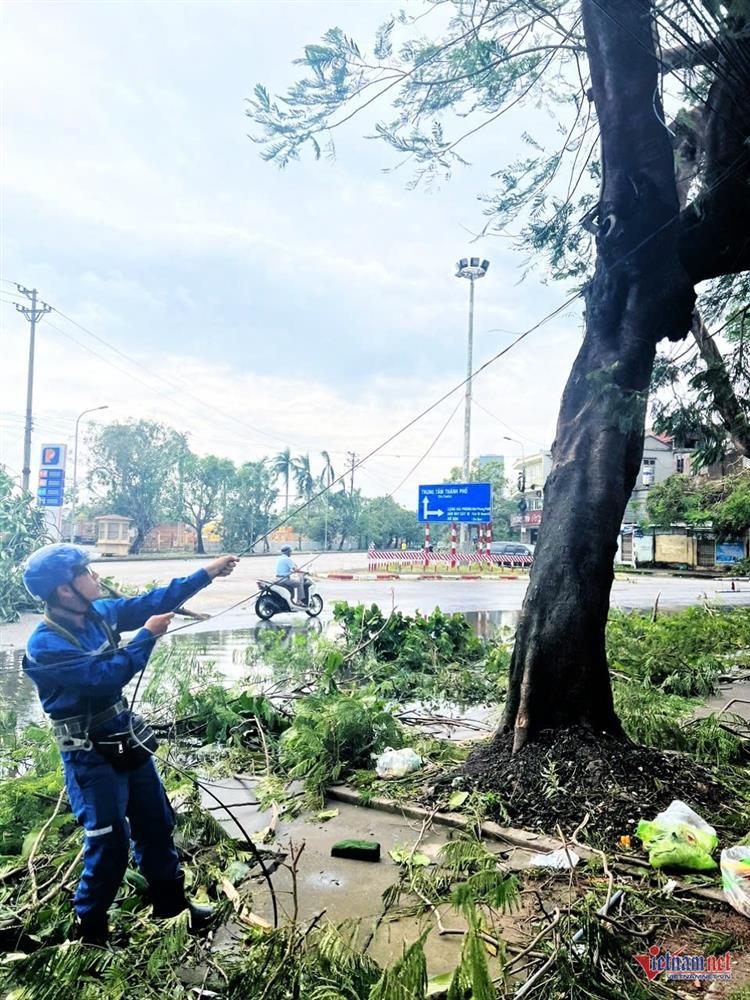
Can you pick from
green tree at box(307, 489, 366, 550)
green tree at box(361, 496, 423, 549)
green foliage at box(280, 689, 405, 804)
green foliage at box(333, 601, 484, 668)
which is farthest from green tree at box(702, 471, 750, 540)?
green tree at box(361, 496, 423, 549)

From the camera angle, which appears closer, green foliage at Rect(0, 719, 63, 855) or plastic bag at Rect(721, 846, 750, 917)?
plastic bag at Rect(721, 846, 750, 917)

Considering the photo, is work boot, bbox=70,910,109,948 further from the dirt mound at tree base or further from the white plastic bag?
the dirt mound at tree base

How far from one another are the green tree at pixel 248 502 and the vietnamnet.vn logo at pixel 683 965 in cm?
4024

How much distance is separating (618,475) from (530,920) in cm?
267

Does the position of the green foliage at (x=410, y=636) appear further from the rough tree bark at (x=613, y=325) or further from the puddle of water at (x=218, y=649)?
the rough tree bark at (x=613, y=325)

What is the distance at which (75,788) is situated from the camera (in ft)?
7.59

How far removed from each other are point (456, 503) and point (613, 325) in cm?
2390

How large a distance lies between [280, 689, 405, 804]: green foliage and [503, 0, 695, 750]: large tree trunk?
964mm

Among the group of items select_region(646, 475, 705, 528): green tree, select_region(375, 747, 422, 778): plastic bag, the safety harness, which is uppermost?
select_region(646, 475, 705, 528): green tree

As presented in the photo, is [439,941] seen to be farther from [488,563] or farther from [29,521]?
[488,563]

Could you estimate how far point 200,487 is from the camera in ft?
143

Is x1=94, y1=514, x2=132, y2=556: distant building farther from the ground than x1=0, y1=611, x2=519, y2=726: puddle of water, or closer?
farther from the ground

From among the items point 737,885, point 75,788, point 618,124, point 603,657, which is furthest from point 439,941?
point 618,124

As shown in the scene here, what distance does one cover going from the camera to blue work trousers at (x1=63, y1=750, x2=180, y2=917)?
2.25 meters
